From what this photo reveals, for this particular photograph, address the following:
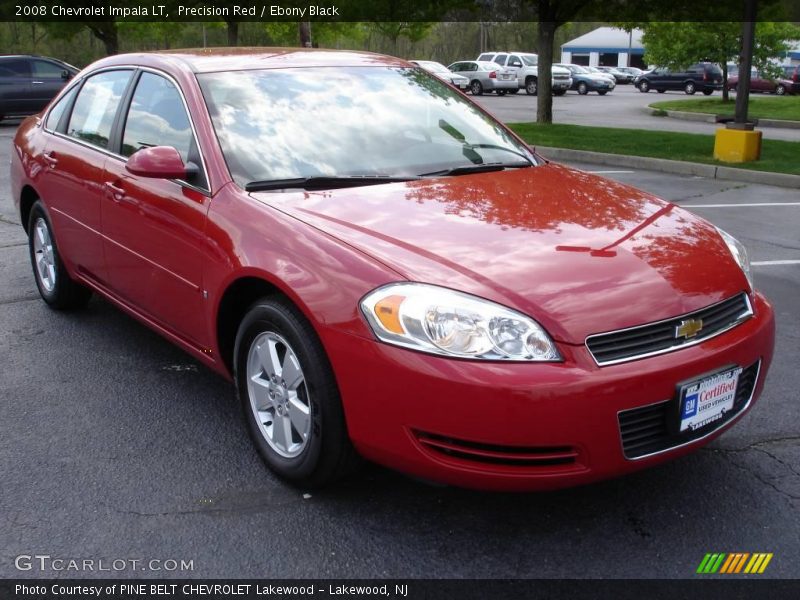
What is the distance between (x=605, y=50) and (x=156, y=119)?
235 feet

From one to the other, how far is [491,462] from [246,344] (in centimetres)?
116

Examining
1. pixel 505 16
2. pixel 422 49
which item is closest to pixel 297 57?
pixel 505 16

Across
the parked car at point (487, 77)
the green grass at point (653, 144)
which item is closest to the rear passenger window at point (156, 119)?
the green grass at point (653, 144)

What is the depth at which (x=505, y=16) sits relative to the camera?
19.3 meters

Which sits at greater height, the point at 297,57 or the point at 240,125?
the point at 297,57

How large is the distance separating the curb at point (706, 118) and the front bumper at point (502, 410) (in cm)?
1922

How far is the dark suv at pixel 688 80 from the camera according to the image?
135ft

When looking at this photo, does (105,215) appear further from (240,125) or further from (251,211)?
(251,211)

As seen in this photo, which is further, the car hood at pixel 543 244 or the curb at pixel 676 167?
the curb at pixel 676 167

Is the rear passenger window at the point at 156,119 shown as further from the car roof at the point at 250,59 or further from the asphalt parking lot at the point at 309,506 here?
the asphalt parking lot at the point at 309,506

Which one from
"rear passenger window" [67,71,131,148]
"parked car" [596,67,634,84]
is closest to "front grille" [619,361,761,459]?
"rear passenger window" [67,71,131,148]

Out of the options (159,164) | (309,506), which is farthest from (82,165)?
(309,506)

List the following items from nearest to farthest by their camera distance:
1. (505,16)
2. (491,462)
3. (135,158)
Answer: (491,462) → (135,158) → (505,16)

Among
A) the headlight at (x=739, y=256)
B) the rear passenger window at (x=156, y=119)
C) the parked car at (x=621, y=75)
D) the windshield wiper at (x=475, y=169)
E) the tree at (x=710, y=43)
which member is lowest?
the headlight at (x=739, y=256)
